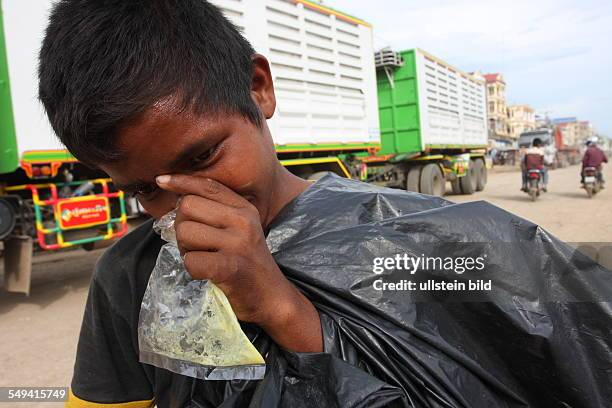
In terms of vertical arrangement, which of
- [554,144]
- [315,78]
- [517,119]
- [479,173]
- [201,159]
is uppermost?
[517,119]

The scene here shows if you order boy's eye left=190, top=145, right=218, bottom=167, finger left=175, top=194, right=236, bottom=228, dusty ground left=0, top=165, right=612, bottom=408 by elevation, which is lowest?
dusty ground left=0, top=165, right=612, bottom=408

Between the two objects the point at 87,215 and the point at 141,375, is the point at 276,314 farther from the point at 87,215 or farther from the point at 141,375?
the point at 87,215

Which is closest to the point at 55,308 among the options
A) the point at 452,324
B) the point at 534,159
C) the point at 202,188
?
the point at 202,188

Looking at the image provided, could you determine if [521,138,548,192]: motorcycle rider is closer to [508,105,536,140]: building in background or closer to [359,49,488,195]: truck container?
[359,49,488,195]: truck container

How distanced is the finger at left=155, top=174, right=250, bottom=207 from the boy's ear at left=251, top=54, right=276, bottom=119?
15.3 inches

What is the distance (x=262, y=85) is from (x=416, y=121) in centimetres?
1019

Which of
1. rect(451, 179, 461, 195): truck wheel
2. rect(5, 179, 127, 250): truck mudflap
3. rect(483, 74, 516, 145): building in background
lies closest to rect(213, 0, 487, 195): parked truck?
rect(451, 179, 461, 195): truck wheel

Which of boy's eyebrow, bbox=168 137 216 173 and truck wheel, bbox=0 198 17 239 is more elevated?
boy's eyebrow, bbox=168 137 216 173

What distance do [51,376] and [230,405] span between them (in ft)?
9.75

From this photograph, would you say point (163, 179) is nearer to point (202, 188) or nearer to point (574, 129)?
point (202, 188)

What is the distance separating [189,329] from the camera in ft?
2.95

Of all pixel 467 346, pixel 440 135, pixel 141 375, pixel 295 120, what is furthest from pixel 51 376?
pixel 440 135

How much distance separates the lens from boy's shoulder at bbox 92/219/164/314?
3.99 feet

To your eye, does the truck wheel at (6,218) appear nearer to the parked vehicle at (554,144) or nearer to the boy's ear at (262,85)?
the boy's ear at (262,85)
